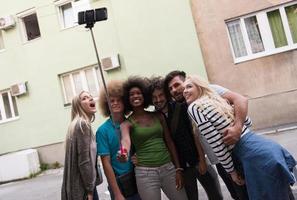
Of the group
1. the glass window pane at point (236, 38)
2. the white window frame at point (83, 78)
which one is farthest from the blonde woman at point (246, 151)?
the white window frame at point (83, 78)

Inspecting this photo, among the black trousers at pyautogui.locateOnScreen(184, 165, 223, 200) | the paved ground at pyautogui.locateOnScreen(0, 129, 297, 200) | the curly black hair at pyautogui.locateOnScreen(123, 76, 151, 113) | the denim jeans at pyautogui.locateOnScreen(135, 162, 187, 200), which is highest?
the curly black hair at pyautogui.locateOnScreen(123, 76, 151, 113)

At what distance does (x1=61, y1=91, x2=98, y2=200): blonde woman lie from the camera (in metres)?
3.12

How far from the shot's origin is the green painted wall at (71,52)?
36.9 ft

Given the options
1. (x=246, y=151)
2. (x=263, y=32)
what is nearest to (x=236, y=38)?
(x=263, y=32)

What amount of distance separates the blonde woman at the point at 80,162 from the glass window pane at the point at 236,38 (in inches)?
331

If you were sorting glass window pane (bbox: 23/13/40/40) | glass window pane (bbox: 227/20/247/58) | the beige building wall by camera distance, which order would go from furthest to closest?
glass window pane (bbox: 23/13/40/40), glass window pane (bbox: 227/20/247/58), the beige building wall

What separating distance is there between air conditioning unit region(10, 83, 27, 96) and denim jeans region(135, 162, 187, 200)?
11.3 meters

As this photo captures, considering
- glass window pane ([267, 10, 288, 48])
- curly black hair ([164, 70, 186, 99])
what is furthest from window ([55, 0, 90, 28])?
curly black hair ([164, 70, 186, 99])

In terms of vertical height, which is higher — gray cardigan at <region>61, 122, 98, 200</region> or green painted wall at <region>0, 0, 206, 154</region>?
green painted wall at <region>0, 0, 206, 154</region>

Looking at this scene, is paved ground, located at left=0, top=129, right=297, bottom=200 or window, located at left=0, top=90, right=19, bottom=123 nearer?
paved ground, located at left=0, top=129, right=297, bottom=200

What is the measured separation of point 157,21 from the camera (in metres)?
11.4

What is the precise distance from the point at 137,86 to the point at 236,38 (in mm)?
8176

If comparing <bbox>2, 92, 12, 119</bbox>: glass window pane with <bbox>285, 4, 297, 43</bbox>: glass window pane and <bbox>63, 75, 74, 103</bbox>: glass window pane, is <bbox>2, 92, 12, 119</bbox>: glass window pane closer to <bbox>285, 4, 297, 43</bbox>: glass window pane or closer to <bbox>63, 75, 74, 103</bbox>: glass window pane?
<bbox>63, 75, 74, 103</bbox>: glass window pane

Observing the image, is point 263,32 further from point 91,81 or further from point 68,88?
point 68,88
